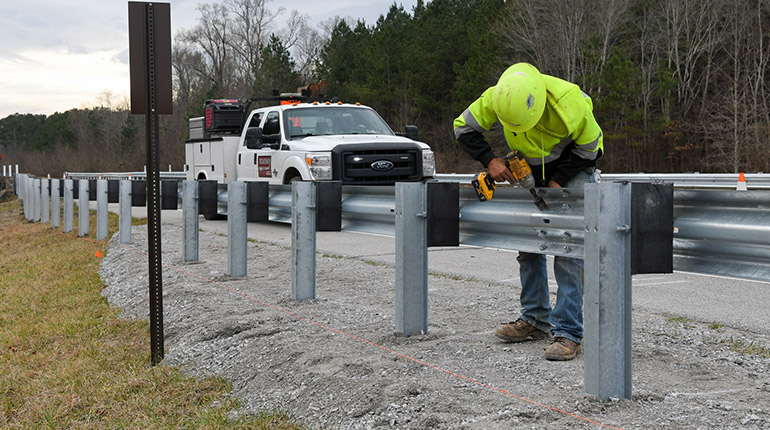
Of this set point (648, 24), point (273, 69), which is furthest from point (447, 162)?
point (273, 69)

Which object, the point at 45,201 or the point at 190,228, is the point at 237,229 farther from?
the point at 45,201

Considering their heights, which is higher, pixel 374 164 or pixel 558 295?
pixel 374 164

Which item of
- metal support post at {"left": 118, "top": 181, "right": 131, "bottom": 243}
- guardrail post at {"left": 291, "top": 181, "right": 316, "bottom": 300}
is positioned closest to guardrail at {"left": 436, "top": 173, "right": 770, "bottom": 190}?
metal support post at {"left": 118, "top": 181, "right": 131, "bottom": 243}

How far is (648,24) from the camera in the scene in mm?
47125

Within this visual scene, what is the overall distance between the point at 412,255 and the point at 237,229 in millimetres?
2962

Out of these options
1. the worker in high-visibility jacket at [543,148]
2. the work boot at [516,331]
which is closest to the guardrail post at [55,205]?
the worker in high-visibility jacket at [543,148]

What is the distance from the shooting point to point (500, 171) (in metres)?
4.76

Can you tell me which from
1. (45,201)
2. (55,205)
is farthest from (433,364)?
(45,201)

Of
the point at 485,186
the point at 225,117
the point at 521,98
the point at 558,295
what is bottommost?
the point at 558,295

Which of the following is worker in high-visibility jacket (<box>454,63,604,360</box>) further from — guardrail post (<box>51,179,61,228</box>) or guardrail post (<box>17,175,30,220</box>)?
guardrail post (<box>17,175,30,220</box>)

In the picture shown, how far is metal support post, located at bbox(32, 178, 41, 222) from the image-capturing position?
18.2m

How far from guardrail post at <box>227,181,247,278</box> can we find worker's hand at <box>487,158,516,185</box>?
3.48 metres

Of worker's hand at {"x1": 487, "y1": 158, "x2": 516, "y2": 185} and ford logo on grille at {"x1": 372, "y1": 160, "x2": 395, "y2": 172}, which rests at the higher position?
ford logo on grille at {"x1": 372, "y1": 160, "x2": 395, "y2": 172}

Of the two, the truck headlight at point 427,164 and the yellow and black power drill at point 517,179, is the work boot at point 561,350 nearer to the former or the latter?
the yellow and black power drill at point 517,179
